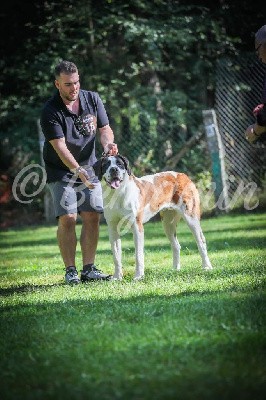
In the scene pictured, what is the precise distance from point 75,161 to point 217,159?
21.2 ft

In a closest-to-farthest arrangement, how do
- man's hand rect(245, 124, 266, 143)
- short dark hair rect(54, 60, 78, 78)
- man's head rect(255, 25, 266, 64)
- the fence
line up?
man's head rect(255, 25, 266, 64), man's hand rect(245, 124, 266, 143), short dark hair rect(54, 60, 78, 78), the fence

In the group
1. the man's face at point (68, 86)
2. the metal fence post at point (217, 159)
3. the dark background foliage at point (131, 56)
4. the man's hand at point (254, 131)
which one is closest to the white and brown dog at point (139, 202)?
the man's face at point (68, 86)

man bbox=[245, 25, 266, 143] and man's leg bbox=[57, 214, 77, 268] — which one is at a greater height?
man bbox=[245, 25, 266, 143]

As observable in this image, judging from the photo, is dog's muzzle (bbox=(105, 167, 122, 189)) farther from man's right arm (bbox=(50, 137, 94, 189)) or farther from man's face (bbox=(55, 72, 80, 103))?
man's face (bbox=(55, 72, 80, 103))

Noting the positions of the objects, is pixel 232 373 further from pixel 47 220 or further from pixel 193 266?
pixel 47 220

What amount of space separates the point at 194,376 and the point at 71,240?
381 cm

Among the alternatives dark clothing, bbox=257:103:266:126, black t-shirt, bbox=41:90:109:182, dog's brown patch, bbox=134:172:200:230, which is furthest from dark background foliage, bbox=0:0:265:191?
dark clothing, bbox=257:103:266:126

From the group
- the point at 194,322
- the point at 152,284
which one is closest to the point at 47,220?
the point at 152,284

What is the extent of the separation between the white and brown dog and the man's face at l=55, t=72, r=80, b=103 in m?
0.67

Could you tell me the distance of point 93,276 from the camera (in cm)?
706

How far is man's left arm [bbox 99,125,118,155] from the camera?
695 centimetres

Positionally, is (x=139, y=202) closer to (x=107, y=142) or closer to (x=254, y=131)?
(x=107, y=142)

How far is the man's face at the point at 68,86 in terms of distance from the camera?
6789 mm

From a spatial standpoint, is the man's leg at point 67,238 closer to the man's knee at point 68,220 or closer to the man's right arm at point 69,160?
the man's knee at point 68,220
